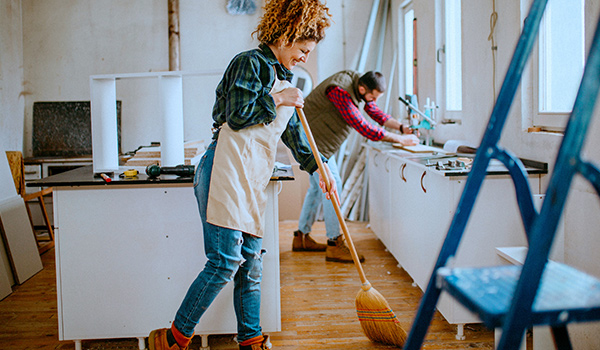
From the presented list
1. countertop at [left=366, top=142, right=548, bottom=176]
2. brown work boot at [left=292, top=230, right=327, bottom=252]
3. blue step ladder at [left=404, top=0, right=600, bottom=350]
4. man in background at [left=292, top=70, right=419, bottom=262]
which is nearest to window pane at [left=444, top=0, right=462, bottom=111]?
man in background at [left=292, top=70, right=419, bottom=262]

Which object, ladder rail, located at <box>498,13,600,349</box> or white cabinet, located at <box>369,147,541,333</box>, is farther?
white cabinet, located at <box>369,147,541,333</box>

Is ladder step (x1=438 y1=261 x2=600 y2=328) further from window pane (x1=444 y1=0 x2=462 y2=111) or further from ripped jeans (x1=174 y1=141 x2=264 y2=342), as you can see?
window pane (x1=444 y1=0 x2=462 y2=111)

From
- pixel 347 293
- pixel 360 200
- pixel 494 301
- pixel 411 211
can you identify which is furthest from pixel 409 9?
pixel 494 301

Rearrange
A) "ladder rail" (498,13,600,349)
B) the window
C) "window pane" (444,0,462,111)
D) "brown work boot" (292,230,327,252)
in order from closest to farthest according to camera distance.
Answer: "ladder rail" (498,13,600,349) < the window < "window pane" (444,0,462,111) < "brown work boot" (292,230,327,252)

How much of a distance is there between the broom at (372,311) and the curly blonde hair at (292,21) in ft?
1.19

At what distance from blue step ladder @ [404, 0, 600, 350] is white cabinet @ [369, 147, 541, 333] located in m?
1.05

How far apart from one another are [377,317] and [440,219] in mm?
628

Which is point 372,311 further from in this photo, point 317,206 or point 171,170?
point 317,206

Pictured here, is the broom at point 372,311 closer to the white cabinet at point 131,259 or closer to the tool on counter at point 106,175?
the white cabinet at point 131,259

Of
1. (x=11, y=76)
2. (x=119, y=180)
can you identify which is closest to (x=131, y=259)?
(x=119, y=180)

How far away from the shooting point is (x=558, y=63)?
104 inches

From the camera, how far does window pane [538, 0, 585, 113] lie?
2479mm

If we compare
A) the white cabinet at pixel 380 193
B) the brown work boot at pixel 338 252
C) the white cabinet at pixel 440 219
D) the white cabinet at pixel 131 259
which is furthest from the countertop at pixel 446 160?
the white cabinet at pixel 131 259

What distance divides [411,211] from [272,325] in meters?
1.17
